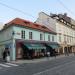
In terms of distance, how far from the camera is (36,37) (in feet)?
143

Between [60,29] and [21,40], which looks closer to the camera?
[21,40]

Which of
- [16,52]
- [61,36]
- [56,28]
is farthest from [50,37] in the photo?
[16,52]

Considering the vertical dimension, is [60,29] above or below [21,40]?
above

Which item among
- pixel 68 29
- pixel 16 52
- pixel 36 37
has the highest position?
pixel 68 29

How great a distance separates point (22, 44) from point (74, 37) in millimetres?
41304

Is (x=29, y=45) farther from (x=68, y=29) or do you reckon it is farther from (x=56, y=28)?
(x=68, y=29)

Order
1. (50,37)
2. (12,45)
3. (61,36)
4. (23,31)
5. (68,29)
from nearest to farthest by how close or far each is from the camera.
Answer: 1. (12,45)
2. (23,31)
3. (50,37)
4. (61,36)
5. (68,29)

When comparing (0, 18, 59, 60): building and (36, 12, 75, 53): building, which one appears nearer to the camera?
(0, 18, 59, 60): building

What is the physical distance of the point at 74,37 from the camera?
76.0 meters

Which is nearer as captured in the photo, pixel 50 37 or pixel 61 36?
pixel 50 37

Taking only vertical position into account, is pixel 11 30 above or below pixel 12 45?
above

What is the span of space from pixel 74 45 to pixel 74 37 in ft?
12.7

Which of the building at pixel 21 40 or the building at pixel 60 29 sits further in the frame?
the building at pixel 60 29

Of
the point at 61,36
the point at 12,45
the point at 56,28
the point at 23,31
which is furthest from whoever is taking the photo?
the point at 61,36
